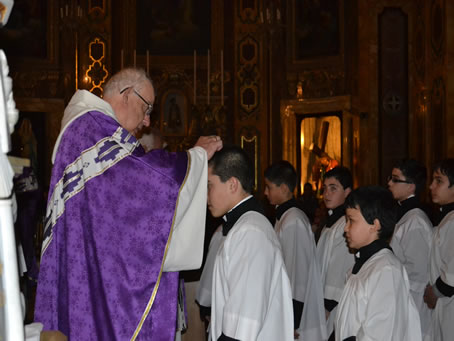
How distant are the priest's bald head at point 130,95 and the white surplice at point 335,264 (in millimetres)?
2085

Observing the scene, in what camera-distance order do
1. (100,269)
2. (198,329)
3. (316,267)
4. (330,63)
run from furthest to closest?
(330,63)
(198,329)
(316,267)
(100,269)

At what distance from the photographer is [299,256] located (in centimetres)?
580

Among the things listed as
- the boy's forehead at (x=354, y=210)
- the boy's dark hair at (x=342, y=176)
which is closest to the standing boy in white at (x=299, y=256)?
the boy's dark hair at (x=342, y=176)

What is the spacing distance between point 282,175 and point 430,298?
153cm

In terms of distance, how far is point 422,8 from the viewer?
11.6 meters

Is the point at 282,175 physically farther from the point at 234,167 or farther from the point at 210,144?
the point at 234,167

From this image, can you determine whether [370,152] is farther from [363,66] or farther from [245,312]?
[245,312]

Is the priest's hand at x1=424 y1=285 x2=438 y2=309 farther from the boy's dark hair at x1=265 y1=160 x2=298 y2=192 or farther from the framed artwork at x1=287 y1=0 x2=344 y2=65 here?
the framed artwork at x1=287 y1=0 x2=344 y2=65

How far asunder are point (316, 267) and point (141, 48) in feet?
28.8

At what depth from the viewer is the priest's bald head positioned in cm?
427

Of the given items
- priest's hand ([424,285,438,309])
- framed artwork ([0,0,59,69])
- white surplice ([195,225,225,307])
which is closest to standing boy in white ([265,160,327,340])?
white surplice ([195,225,225,307])

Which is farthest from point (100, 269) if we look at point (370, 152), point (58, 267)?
point (370, 152)

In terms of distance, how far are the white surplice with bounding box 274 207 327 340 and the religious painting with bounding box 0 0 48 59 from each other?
9.17m

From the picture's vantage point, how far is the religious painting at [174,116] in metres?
13.8
